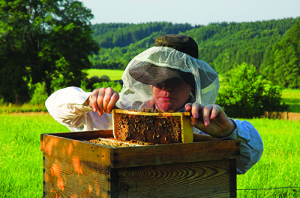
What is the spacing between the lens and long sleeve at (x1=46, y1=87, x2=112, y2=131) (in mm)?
2558

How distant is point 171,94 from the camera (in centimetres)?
265

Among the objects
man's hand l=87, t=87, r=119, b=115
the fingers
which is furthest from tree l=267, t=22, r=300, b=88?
the fingers

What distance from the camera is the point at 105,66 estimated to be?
9300 cm

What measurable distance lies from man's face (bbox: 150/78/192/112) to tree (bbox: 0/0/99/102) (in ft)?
89.4

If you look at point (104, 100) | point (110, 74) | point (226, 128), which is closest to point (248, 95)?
point (226, 128)

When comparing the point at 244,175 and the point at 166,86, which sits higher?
the point at 166,86

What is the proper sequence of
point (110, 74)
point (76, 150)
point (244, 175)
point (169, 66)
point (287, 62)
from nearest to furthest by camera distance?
point (76, 150)
point (169, 66)
point (244, 175)
point (287, 62)
point (110, 74)

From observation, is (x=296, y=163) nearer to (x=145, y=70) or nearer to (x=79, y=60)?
(x=145, y=70)

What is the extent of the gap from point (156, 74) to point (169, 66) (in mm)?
141

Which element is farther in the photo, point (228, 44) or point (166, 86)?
point (228, 44)

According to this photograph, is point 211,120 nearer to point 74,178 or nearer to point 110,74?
point 74,178

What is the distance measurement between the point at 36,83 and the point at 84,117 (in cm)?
2981

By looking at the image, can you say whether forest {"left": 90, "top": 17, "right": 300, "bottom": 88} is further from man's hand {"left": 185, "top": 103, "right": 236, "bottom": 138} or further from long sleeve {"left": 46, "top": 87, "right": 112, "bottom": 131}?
man's hand {"left": 185, "top": 103, "right": 236, "bottom": 138}

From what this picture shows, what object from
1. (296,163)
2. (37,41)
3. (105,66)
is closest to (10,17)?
(37,41)
